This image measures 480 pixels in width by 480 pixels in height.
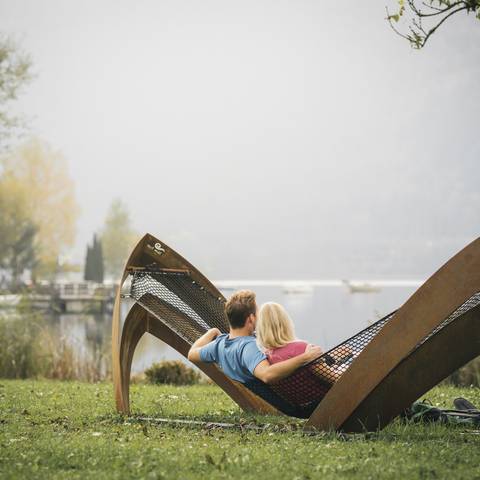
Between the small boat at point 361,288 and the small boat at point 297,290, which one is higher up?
the small boat at point 361,288

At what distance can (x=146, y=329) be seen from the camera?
6523 millimetres

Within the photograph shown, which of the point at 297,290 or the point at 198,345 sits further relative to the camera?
the point at 297,290

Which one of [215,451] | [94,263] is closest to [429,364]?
[215,451]

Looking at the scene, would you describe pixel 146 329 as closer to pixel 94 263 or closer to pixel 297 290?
pixel 94 263

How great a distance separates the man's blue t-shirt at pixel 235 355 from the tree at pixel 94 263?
48.9 metres

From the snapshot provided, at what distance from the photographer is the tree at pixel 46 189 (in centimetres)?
4594

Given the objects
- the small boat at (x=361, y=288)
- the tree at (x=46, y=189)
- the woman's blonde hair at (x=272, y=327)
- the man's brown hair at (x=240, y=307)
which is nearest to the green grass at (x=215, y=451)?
the woman's blonde hair at (x=272, y=327)

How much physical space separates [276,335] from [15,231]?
4541 centimetres

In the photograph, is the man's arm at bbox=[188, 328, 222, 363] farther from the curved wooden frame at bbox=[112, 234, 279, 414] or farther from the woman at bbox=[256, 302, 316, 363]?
the curved wooden frame at bbox=[112, 234, 279, 414]

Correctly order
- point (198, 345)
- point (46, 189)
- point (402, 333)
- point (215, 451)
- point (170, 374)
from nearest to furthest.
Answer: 1. point (215, 451)
2. point (402, 333)
3. point (198, 345)
4. point (170, 374)
5. point (46, 189)

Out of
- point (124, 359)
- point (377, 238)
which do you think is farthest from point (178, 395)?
point (377, 238)

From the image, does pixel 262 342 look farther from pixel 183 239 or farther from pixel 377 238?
pixel 377 238

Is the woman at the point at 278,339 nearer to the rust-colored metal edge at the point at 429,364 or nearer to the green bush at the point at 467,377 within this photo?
the rust-colored metal edge at the point at 429,364

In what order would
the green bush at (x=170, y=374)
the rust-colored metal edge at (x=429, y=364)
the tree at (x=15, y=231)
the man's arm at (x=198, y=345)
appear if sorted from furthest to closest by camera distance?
the tree at (x=15, y=231), the green bush at (x=170, y=374), the man's arm at (x=198, y=345), the rust-colored metal edge at (x=429, y=364)
